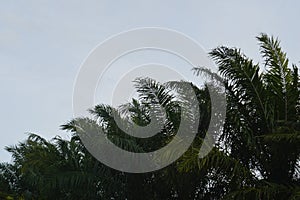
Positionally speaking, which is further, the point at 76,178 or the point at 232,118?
the point at 76,178

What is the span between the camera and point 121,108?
12.1m

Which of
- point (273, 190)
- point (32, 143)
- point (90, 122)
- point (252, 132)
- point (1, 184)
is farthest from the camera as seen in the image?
point (1, 184)

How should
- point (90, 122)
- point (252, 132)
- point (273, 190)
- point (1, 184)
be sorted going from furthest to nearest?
point (1, 184) → point (90, 122) → point (252, 132) → point (273, 190)

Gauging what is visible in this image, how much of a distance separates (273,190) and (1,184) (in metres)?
11.1

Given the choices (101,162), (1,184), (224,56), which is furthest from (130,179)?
(1,184)

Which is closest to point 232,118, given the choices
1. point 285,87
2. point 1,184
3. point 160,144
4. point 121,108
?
point 285,87

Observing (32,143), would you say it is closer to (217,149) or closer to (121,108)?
(121,108)

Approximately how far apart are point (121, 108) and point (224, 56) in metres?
2.78

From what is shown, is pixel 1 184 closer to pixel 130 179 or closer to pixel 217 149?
pixel 130 179

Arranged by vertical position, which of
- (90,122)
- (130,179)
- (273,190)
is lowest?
(273,190)

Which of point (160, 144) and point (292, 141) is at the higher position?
point (160, 144)

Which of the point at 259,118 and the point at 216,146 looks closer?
the point at 216,146

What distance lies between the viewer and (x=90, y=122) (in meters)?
12.0

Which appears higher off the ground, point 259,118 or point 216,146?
point 259,118
